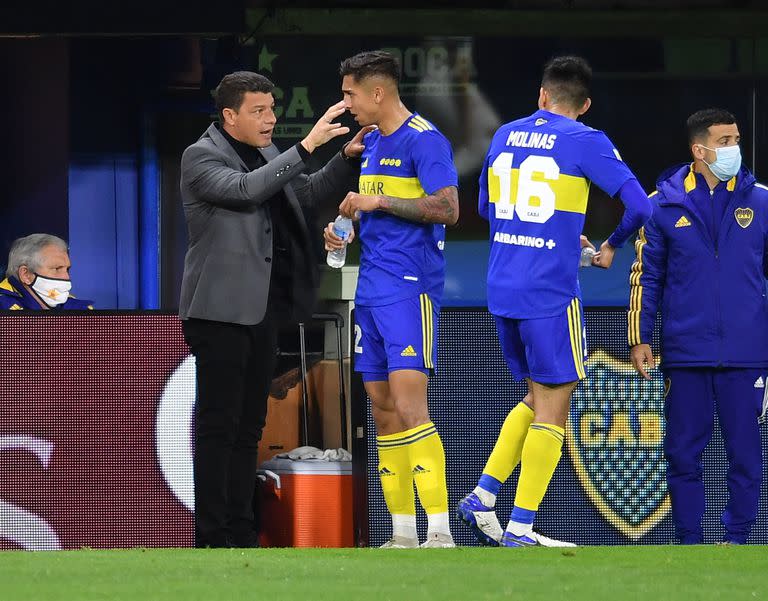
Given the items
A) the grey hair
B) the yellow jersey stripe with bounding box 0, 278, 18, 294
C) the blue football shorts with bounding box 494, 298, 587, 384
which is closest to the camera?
the blue football shorts with bounding box 494, 298, 587, 384

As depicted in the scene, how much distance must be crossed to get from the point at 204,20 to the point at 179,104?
1023 mm

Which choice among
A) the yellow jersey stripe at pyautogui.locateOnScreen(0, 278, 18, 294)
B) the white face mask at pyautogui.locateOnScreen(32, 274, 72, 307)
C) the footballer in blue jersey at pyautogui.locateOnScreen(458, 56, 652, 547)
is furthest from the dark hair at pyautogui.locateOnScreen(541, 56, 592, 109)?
the white face mask at pyautogui.locateOnScreen(32, 274, 72, 307)

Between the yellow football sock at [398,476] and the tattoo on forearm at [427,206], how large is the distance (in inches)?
35.1

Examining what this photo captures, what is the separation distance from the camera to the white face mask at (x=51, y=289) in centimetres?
1005

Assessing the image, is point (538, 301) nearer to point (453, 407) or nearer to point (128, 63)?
point (453, 407)

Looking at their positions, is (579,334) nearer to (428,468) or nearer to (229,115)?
(428,468)

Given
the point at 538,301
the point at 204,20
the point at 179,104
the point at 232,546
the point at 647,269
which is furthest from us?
the point at 179,104

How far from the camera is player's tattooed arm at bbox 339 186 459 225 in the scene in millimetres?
7426

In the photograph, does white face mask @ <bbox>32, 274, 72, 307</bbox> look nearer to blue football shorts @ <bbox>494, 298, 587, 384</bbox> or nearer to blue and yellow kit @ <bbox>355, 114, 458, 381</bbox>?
blue and yellow kit @ <bbox>355, 114, 458, 381</bbox>

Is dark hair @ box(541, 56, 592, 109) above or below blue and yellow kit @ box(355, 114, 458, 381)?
above

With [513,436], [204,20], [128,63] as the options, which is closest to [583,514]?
[513,436]

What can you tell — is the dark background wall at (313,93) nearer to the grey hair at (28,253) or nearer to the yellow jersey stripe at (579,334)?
the grey hair at (28,253)

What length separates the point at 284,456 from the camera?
A: 30.1 feet

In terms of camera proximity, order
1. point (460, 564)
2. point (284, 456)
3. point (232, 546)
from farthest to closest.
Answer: point (284, 456) → point (232, 546) → point (460, 564)
